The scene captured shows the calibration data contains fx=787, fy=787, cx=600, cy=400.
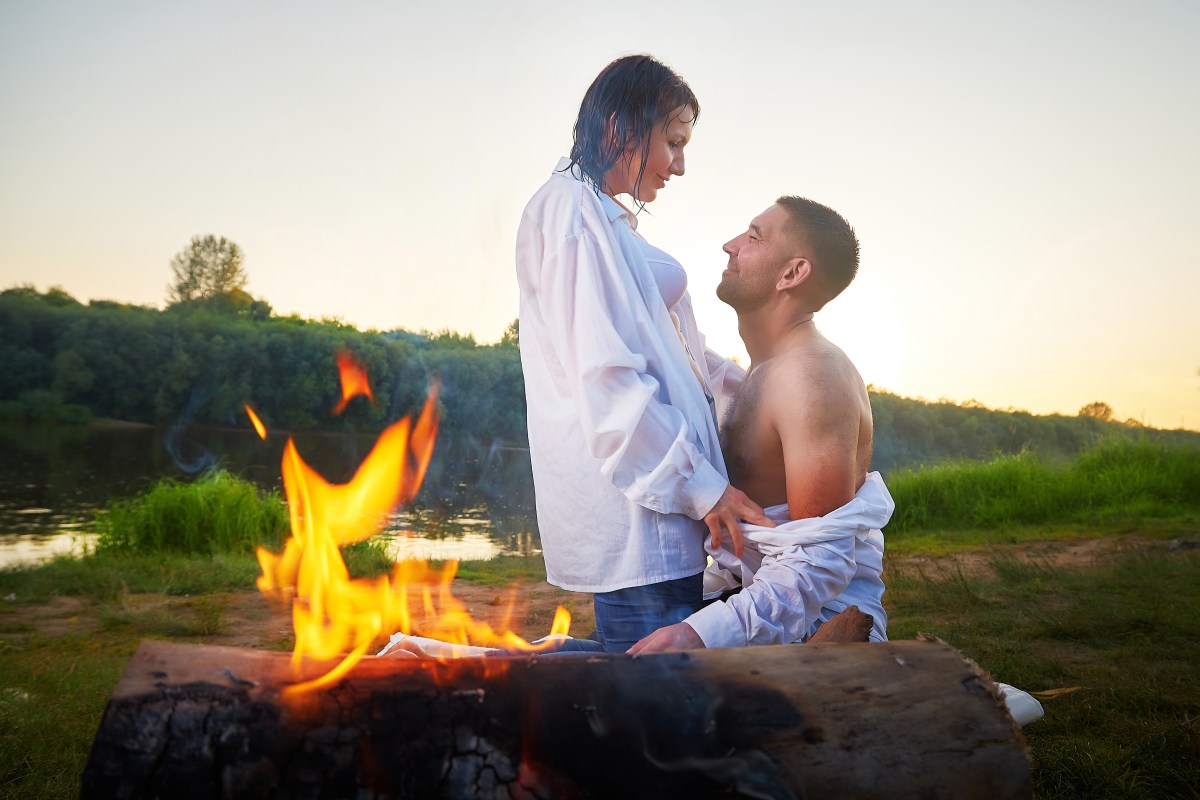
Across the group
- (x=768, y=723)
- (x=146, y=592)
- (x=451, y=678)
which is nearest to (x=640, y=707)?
(x=768, y=723)

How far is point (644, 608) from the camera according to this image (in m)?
2.03

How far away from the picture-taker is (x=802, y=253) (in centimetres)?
275

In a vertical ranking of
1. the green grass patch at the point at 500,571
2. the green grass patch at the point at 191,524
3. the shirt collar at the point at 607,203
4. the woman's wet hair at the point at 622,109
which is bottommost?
the green grass patch at the point at 500,571

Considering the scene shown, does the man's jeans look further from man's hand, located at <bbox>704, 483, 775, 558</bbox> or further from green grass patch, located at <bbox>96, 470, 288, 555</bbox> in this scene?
green grass patch, located at <bbox>96, 470, 288, 555</bbox>

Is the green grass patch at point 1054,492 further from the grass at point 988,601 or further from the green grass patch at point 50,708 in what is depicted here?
the green grass patch at point 50,708

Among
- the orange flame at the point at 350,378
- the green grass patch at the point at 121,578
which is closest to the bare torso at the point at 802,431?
the orange flame at the point at 350,378

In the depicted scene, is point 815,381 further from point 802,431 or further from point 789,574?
point 789,574

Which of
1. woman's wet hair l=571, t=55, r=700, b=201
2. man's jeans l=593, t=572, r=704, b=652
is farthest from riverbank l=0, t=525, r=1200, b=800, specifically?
woman's wet hair l=571, t=55, r=700, b=201

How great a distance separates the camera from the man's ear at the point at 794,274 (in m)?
2.72

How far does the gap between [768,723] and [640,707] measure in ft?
0.77

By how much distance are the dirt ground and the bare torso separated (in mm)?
2743

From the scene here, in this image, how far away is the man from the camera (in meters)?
1.97

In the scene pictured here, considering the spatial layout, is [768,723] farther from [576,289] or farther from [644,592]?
[576,289]

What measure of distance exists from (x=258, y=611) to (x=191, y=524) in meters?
4.81
